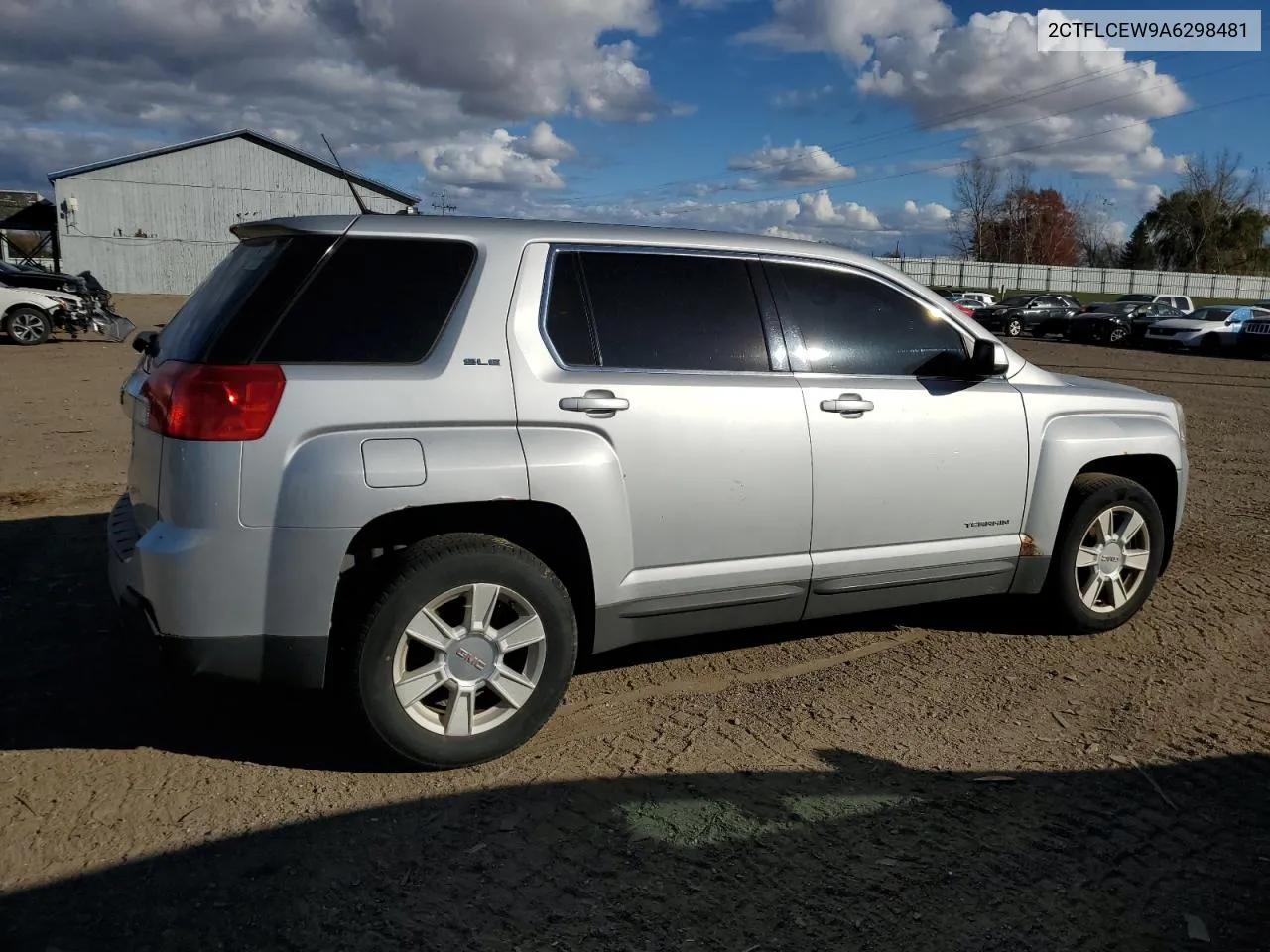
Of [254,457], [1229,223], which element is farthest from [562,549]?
[1229,223]

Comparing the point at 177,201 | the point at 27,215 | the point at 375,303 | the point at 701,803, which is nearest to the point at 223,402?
the point at 375,303

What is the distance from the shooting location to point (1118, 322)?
34.5m

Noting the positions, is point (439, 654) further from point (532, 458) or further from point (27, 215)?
point (27, 215)

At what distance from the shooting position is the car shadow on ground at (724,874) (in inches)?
110

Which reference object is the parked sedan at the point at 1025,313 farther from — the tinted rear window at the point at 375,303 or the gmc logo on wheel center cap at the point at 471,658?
the gmc logo on wheel center cap at the point at 471,658

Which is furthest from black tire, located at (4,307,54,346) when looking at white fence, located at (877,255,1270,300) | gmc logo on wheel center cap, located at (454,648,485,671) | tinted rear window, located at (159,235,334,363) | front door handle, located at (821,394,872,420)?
white fence, located at (877,255,1270,300)

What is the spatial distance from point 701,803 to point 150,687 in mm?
2338

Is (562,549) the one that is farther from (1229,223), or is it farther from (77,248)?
(1229,223)

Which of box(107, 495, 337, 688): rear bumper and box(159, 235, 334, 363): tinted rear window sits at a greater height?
box(159, 235, 334, 363): tinted rear window

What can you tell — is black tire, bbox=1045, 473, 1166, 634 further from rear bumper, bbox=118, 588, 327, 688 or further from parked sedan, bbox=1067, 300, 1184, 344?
parked sedan, bbox=1067, 300, 1184, 344

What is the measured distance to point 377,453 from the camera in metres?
3.41

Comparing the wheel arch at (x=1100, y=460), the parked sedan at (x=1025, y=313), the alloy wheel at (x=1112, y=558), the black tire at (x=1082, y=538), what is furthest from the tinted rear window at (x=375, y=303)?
the parked sedan at (x=1025, y=313)

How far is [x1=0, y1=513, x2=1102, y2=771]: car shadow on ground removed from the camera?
3.85 metres

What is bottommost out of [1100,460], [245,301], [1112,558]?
[1112,558]
